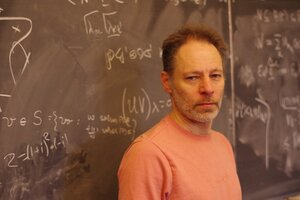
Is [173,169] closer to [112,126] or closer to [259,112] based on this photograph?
[112,126]

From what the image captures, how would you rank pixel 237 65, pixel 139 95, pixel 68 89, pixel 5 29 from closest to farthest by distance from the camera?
pixel 5 29
pixel 68 89
pixel 139 95
pixel 237 65

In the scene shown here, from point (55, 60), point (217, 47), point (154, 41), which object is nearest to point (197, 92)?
point (217, 47)

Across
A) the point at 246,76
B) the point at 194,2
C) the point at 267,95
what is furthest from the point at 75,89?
the point at 267,95

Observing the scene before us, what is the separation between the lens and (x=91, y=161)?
1.50 meters

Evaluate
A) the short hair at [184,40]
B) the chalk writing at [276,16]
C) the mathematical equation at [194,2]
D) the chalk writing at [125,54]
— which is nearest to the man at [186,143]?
the short hair at [184,40]

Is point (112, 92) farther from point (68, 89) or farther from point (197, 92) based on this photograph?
point (197, 92)

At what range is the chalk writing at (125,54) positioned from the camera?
1525mm

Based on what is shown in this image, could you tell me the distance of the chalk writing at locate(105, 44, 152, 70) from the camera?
1.53m

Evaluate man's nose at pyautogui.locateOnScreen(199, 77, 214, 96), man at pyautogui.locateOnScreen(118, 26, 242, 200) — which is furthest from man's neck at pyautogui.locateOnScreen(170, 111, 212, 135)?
man's nose at pyautogui.locateOnScreen(199, 77, 214, 96)

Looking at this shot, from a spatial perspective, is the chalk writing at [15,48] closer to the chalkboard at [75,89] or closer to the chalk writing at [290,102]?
the chalkboard at [75,89]

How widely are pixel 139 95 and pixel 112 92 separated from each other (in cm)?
13

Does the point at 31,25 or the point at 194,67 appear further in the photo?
the point at 31,25

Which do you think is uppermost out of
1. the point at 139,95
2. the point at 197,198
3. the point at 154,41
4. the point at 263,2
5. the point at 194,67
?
the point at 263,2

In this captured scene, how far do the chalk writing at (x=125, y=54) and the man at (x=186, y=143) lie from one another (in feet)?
0.80
